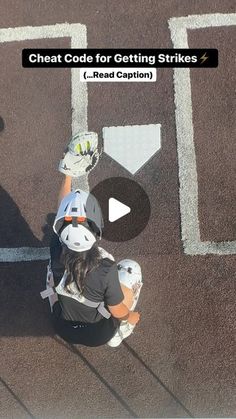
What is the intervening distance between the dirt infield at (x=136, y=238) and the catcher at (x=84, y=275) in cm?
56

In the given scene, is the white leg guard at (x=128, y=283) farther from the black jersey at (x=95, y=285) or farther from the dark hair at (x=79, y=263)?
the dark hair at (x=79, y=263)

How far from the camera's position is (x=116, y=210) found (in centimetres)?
609

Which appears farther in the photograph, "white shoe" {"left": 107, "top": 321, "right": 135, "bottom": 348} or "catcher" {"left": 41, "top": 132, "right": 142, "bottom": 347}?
"white shoe" {"left": 107, "top": 321, "right": 135, "bottom": 348}

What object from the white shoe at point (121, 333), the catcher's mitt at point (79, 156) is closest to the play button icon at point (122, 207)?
the catcher's mitt at point (79, 156)

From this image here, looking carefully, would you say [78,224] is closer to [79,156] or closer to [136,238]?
[79,156]

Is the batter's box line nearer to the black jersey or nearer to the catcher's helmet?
the black jersey

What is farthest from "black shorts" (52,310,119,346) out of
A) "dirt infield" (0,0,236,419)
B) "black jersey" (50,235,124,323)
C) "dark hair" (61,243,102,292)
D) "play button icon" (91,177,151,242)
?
"play button icon" (91,177,151,242)

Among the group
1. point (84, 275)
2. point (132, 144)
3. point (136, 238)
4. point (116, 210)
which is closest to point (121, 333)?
point (136, 238)

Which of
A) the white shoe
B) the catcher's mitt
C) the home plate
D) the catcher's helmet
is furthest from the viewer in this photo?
the home plate

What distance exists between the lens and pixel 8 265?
6.02m

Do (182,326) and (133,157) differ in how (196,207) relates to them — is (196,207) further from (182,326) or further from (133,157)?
(182,326)

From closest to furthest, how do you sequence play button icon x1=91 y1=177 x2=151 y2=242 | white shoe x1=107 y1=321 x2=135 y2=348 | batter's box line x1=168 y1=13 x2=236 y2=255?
white shoe x1=107 y1=321 x2=135 y2=348 → batter's box line x1=168 y1=13 x2=236 y2=255 → play button icon x1=91 y1=177 x2=151 y2=242

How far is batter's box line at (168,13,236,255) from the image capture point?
5836 millimetres

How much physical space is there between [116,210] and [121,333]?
159cm
